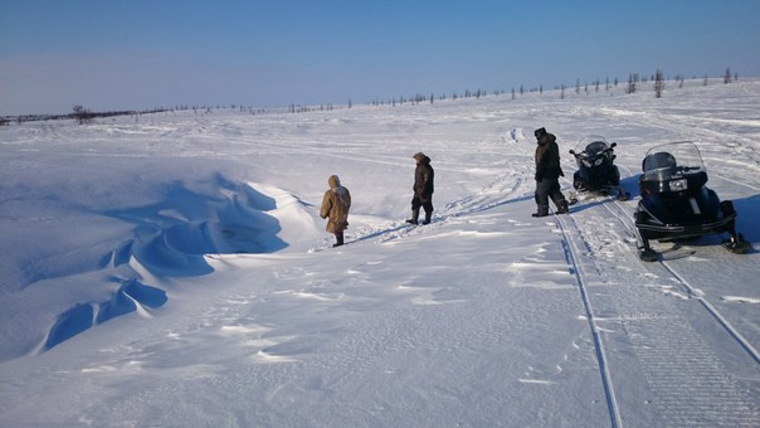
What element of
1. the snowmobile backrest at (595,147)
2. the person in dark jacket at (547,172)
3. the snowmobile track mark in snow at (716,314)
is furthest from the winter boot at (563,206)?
the snowmobile track mark in snow at (716,314)

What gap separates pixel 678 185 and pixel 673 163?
0.99m

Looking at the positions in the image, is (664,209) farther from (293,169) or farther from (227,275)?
(293,169)

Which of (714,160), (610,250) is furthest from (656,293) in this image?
(714,160)

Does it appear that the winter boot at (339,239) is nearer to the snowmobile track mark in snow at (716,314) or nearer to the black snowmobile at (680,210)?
the black snowmobile at (680,210)

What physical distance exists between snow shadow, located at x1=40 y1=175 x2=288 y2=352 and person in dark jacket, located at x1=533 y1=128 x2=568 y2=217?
6291 mm

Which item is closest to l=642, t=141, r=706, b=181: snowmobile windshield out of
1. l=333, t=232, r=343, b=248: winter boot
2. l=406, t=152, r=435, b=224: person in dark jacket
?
l=406, t=152, r=435, b=224: person in dark jacket

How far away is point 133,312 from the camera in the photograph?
705cm

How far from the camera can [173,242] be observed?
10742mm

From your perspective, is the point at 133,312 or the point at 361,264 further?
the point at 361,264

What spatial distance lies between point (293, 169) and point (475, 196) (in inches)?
325

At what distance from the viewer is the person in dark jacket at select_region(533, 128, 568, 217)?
30.2ft

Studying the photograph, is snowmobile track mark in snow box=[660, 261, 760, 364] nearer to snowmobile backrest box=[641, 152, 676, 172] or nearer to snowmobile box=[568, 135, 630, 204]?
snowmobile backrest box=[641, 152, 676, 172]

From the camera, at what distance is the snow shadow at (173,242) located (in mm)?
6883

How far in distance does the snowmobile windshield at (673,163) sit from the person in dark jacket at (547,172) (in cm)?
182
